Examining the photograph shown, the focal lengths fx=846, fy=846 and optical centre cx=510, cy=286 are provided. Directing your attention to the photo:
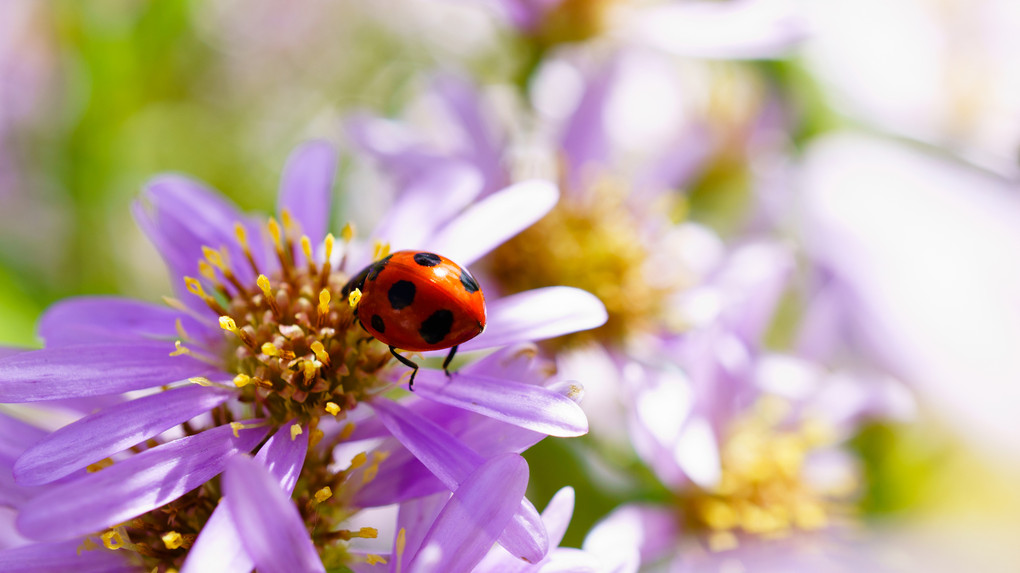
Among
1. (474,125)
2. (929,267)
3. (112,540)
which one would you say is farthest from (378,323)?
(929,267)

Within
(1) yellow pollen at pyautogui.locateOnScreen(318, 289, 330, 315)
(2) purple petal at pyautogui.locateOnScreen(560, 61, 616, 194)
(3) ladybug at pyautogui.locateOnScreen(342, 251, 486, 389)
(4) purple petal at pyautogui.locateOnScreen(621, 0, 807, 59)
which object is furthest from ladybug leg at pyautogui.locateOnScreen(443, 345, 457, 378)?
(4) purple petal at pyautogui.locateOnScreen(621, 0, 807, 59)

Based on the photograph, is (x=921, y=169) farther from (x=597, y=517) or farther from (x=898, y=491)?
(x=597, y=517)

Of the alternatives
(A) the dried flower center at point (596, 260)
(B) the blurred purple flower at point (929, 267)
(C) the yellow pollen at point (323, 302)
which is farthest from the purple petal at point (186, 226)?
(B) the blurred purple flower at point (929, 267)

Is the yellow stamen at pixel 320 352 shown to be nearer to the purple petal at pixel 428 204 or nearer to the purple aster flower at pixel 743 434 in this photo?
the purple petal at pixel 428 204

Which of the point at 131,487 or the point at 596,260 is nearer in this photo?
the point at 131,487

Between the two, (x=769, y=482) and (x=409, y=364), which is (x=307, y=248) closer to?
(x=409, y=364)

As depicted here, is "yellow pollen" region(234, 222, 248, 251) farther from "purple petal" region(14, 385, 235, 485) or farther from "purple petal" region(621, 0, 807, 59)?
"purple petal" region(621, 0, 807, 59)
